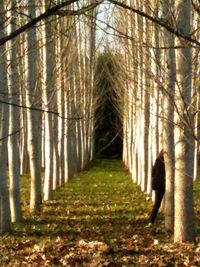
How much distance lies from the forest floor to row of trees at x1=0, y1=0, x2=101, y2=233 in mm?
708

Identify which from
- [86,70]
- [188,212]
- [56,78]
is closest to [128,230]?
[188,212]

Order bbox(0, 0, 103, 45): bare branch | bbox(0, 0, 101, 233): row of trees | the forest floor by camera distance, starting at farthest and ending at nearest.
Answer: the forest floor, bbox(0, 0, 101, 233): row of trees, bbox(0, 0, 103, 45): bare branch

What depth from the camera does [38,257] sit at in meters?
7.89

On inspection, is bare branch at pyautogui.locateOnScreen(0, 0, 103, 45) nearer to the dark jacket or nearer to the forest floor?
the forest floor

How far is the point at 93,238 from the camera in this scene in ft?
31.8

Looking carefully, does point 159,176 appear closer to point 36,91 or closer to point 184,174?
point 184,174

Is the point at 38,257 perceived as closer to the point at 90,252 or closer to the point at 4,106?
the point at 90,252

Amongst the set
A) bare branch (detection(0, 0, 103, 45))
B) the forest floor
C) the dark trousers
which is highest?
bare branch (detection(0, 0, 103, 45))

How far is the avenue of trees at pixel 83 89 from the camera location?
3615 mm

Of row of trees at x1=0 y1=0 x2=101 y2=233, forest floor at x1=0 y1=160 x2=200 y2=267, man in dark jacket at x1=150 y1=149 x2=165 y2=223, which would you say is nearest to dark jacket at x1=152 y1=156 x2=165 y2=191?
man in dark jacket at x1=150 y1=149 x2=165 y2=223

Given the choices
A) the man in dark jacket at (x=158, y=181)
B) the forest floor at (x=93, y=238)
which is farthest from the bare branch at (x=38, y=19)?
the man in dark jacket at (x=158, y=181)

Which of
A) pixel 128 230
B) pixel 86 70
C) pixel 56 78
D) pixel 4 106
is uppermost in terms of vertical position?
pixel 86 70

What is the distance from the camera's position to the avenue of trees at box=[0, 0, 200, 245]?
3.62 meters

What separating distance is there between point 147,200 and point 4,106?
6620 mm
